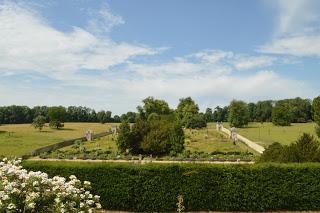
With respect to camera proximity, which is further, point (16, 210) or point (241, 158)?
point (241, 158)

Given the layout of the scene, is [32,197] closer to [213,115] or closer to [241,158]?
[241,158]

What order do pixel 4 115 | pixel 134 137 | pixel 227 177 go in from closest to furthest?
pixel 227 177
pixel 134 137
pixel 4 115

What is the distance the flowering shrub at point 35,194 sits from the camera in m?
8.47

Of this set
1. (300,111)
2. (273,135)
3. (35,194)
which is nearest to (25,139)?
(273,135)

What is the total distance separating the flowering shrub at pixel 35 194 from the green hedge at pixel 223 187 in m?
11.3

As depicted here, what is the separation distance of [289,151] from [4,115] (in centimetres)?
11935

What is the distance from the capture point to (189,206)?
20.1 m

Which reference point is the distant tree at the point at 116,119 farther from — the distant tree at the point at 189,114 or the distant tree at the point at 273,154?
the distant tree at the point at 273,154

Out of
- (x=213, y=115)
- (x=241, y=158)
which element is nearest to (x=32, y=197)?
(x=241, y=158)

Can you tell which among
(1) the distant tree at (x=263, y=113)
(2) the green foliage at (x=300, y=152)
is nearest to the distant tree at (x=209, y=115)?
(1) the distant tree at (x=263, y=113)

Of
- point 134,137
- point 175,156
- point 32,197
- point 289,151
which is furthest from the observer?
point 134,137

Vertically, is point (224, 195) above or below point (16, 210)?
below

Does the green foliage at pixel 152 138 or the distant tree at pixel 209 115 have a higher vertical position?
the distant tree at pixel 209 115

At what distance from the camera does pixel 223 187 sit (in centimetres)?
2002
